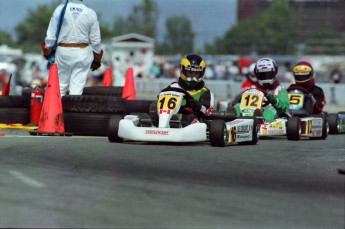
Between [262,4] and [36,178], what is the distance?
175440 millimetres

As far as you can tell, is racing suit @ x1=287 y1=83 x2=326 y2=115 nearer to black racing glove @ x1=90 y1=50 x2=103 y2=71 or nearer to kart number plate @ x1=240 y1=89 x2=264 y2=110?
kart number plate @ x1=240 y1=89 x2=264 y2=110

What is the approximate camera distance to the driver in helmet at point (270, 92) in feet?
43.0

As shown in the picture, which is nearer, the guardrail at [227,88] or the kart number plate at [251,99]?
the kart number plate at [251,99]

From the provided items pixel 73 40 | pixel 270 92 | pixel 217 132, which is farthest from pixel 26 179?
pixel 270 92

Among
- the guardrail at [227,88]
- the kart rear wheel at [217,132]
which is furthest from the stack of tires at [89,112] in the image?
the guardrail at [227,88]

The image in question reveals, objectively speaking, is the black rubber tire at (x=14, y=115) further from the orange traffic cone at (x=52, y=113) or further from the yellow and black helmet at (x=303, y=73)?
the yellow and black helmet at (x=303, y=73)

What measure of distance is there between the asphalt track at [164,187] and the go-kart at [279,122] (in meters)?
2.45

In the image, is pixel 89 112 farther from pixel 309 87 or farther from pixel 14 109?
pixel 309 87

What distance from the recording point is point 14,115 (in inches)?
502

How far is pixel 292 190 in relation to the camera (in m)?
7.09

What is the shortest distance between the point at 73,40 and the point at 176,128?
2706 mm

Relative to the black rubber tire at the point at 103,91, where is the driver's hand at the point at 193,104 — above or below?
below

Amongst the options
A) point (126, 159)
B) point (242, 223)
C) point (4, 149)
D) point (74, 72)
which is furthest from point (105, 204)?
point (74, 72)

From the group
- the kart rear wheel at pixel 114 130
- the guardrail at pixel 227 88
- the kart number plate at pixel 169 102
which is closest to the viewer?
the kart rear wheel at pixel 114 130
